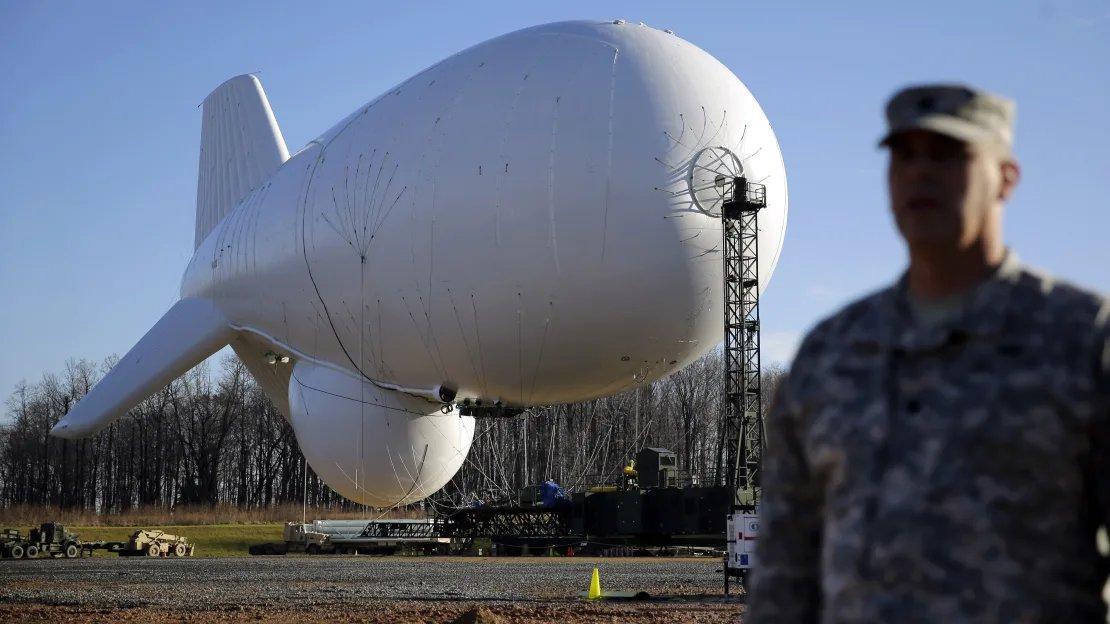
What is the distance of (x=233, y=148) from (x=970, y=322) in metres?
33.8

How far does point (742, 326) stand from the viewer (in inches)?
985

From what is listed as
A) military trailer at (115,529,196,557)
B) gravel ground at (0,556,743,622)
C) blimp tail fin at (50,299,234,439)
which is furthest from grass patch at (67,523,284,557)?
gravel ground at (0,556,743,622)

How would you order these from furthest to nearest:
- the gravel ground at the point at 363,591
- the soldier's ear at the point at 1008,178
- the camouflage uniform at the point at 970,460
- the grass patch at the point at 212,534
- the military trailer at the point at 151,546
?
the grass patch at the point at 212,534, the military trailer at the point at 151,546, the gravel ground at the point at 363,591, the soldier's ear at the point at 1008,178, the camouflage uniform at the point at 970,460

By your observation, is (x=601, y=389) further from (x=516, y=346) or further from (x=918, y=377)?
(x=918, y=377)

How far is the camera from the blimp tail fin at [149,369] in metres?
30.4

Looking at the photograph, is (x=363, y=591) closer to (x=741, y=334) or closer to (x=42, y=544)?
(x=741, y=334)

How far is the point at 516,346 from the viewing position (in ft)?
→ 76.2

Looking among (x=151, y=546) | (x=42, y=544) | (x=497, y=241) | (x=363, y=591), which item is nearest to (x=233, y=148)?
(x=151, y=546)

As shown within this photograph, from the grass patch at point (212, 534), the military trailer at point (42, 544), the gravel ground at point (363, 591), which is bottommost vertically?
the grass patch at point (212, 534)

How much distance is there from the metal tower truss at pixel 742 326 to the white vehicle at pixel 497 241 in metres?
0.32

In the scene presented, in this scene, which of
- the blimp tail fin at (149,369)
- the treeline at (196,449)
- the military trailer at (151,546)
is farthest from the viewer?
the treeline at (196,449)

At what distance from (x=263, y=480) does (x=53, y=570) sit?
5748 centimetres

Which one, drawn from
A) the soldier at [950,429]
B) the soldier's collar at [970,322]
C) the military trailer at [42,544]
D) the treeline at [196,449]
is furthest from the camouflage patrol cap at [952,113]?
the treeline at [196,449]

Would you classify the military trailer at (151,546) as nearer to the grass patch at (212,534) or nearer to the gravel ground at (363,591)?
the grass patch at (212,534)
